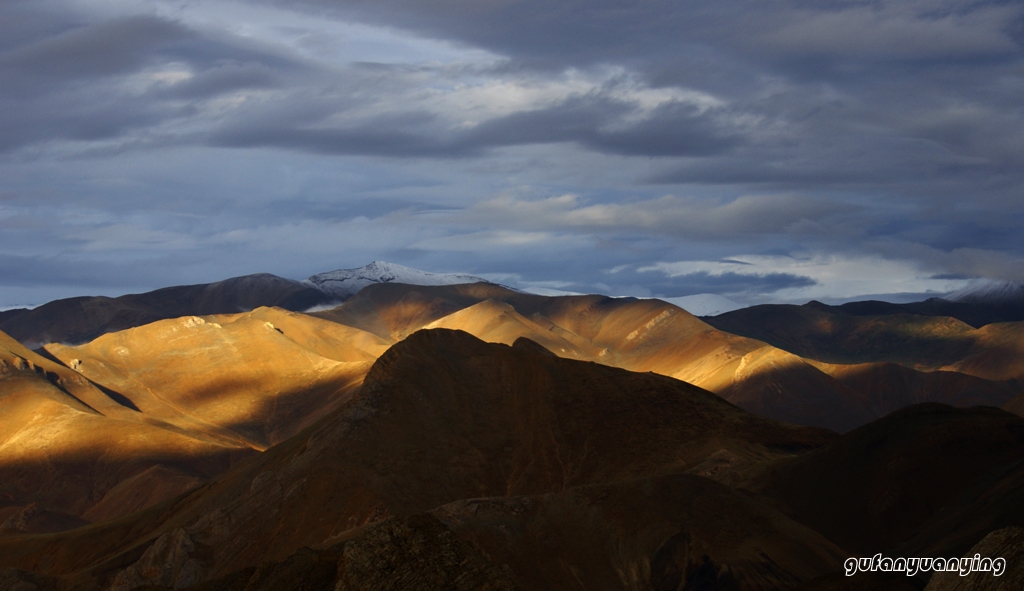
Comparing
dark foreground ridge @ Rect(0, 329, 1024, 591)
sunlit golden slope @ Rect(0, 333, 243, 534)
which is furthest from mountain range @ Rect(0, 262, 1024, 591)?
sunlit golden slope @ Rect(0, 333, 243, 534)

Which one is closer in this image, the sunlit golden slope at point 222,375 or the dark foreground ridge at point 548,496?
the dark foreground ridge at point 548,496

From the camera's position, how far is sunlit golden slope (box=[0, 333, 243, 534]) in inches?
4592

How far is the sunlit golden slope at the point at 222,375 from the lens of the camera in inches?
6417

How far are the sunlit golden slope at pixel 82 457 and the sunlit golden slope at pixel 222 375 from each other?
64.2ft

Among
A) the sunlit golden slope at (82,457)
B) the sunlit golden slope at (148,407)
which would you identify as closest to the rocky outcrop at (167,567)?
the sunlit golden slope at (148,407)

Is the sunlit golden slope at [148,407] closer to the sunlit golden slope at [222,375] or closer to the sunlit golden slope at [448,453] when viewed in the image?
the sunlit golden slope at [222,375]

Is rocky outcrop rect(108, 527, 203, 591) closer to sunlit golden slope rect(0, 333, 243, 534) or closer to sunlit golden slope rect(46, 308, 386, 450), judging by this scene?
sunlit golden slope rect(0, 333, 243, 534)

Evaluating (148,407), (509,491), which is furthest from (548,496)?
(148,407)

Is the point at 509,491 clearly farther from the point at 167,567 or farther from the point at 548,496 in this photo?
the point at 167,567

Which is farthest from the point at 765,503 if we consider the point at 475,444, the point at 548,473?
the point at 475,444

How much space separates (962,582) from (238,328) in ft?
591

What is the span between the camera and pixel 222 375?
178875 millimetres

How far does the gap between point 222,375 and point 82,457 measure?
49.6 metres

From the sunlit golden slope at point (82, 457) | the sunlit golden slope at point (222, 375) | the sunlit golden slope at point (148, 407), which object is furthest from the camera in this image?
the sunlit golden slope at point (222, 375)
